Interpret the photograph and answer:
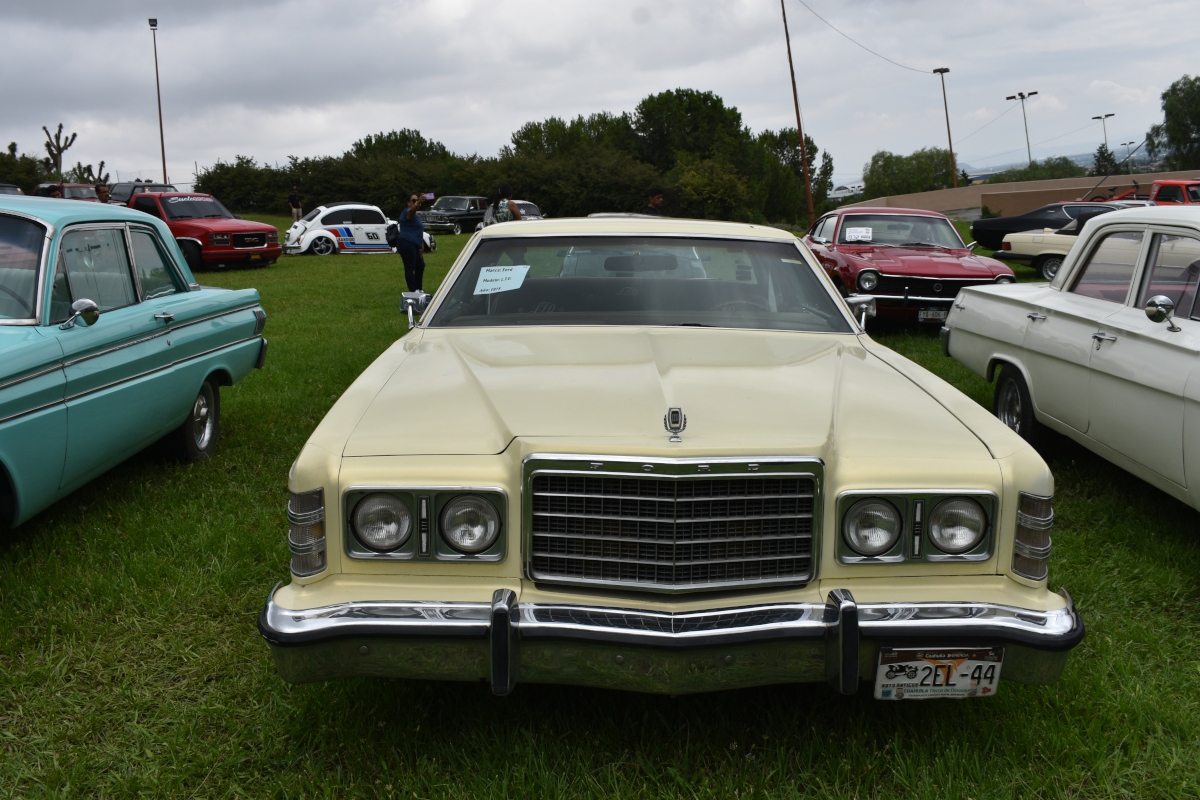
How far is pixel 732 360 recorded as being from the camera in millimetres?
3359

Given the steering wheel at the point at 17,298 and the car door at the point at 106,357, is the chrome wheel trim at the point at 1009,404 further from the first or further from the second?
the steering wheel at the point at 17,298

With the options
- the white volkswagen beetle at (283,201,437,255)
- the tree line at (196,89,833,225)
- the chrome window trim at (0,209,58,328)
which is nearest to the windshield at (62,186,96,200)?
the white volkswagen beetle at (283,201,437,255)

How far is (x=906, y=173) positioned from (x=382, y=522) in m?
119

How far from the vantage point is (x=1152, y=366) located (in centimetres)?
425

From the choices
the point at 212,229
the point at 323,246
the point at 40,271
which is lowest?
the point at 40,271

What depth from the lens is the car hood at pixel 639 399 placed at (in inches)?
103

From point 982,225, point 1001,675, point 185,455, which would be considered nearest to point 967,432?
point 1001,675

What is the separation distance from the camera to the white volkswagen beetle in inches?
945

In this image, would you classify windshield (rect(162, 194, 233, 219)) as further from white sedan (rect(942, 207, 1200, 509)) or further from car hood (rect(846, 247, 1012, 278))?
white sedan (rect(942, 207, 1200, 509))

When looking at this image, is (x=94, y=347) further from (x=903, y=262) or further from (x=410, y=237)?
(x=903, y=262)

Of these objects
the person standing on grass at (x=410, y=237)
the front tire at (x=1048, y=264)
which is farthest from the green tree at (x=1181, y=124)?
the person standing on grass at (x=410, y=237)

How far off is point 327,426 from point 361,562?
443 millimetres

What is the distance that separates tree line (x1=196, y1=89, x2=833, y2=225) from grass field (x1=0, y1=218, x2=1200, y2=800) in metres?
42.2

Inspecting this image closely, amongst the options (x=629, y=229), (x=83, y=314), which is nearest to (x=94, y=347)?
(x=83, y=314)
